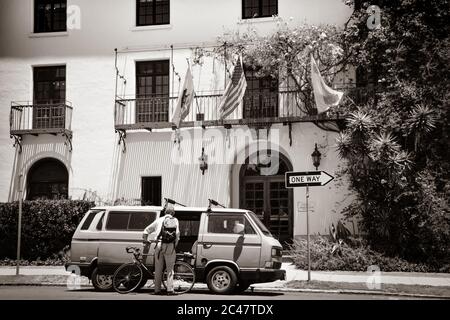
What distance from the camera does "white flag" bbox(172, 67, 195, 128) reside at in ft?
69.6

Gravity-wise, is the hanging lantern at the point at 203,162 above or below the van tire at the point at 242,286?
above

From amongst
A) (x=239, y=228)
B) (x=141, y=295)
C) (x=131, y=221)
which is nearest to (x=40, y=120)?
(x=131, y=221)

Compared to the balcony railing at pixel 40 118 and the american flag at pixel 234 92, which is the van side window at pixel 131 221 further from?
the balcony railing at pixel 40 118

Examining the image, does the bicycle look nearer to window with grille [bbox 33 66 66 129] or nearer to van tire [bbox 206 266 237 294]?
van tire [bbox 206 266 237 294]

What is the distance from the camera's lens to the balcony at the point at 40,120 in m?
23.4

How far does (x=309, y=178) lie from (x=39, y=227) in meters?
10.1

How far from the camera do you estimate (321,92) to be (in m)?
19.8

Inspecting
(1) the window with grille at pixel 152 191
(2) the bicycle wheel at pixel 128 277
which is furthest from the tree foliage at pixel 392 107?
(2) the bicycle wheel at pixel 128 277

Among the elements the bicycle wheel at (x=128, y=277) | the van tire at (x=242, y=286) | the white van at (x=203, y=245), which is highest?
the white van at (x=203, y=245)

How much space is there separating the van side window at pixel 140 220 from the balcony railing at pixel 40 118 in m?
10.4
